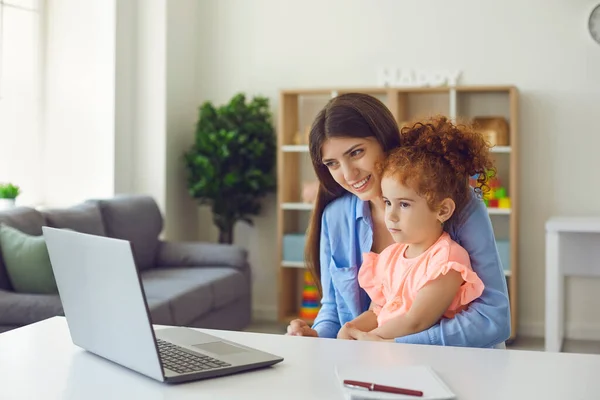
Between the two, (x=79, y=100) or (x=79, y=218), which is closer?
(x=79, y=218)

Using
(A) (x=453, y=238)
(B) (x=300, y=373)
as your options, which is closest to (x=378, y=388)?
(B) (x=300, y=373)

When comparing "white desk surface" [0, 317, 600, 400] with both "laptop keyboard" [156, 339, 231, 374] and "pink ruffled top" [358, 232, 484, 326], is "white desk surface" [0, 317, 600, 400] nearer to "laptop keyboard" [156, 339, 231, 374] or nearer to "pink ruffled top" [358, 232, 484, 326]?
"laptop keyboard" [156, 339, 231, 374]

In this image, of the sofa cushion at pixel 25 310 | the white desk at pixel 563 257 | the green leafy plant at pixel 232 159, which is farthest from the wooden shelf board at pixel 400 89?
the sofa cushion at pixel 25 310

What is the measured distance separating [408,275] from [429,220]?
0.44 ft

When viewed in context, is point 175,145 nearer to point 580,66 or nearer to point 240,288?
point 240,288

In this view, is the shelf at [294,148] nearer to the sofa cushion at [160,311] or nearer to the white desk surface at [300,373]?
the sofa cushion at [160,311]

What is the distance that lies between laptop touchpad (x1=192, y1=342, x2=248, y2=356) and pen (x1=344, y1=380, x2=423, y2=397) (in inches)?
11.7

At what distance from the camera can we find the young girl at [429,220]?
174 cm

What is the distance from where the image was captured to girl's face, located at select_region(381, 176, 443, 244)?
1.78 metres

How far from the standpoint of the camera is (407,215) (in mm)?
1791

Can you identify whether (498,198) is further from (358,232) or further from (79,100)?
(358,232)

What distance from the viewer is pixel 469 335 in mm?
1729

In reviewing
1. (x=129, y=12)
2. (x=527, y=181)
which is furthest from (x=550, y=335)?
(x=129, y=12)

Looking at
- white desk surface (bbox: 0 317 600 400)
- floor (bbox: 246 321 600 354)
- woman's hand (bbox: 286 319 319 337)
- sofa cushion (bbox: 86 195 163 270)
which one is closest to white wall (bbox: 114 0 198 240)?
sofa cushion (bbox: 86 195 163 270)
